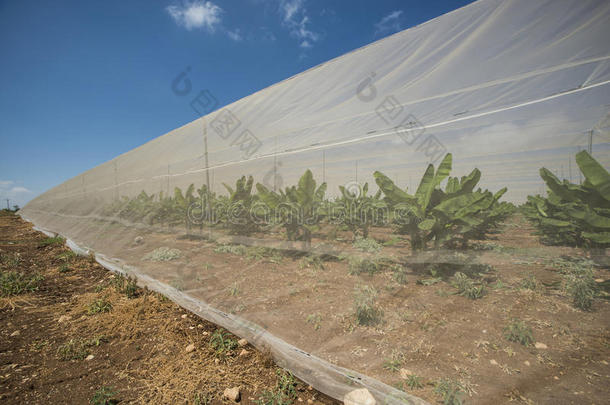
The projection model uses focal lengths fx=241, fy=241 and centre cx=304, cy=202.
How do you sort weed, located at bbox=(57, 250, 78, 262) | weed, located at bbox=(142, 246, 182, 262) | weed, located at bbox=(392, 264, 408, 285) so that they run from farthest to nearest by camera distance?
weed, located at bbox=(57, 250, 78, 262), weed, located at bbox=(142, 246, 182, 262), weed, located at bbox=(392, 264, 408, 285)

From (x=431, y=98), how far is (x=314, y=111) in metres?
0.75

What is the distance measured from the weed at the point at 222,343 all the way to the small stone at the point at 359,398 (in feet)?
1.86

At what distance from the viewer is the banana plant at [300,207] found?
1726 mm

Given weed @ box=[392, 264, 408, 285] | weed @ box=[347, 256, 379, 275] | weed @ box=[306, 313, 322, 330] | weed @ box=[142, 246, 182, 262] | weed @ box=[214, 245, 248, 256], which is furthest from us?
weed @ box=[142, 246, 182, 262]

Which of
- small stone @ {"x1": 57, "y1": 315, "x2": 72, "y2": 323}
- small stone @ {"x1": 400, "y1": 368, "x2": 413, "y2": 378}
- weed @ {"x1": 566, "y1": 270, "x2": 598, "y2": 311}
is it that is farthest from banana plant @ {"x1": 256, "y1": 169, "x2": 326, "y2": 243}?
small stone @ {"x1": 57, "y1": 315, "x2": 72, "y2": 323}

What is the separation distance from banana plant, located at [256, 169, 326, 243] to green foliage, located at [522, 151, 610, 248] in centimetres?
121

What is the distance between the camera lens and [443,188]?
1426 millimetres

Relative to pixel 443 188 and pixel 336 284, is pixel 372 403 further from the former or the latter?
pixel 443 188

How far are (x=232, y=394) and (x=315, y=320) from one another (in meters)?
0.40

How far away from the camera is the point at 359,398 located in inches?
28.2

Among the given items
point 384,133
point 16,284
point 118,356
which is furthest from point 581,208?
point 16,284

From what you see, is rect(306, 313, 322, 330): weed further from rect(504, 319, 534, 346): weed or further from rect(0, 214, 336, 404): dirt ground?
rect(504, 319, 534, 346): weed

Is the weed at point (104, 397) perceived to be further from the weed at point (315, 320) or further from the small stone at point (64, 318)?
the small stone at point (64, 318)

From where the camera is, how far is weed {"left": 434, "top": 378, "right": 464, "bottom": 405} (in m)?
0.64
